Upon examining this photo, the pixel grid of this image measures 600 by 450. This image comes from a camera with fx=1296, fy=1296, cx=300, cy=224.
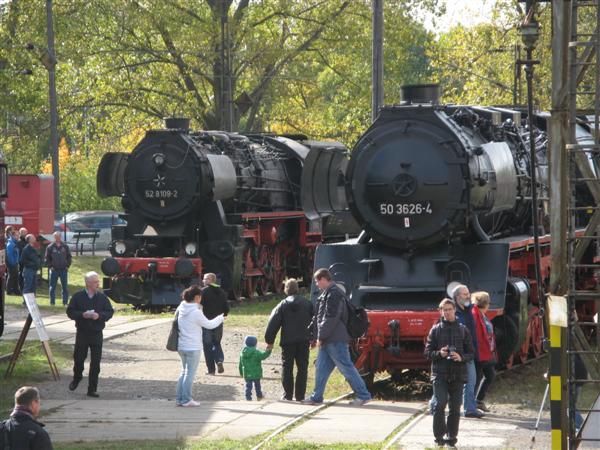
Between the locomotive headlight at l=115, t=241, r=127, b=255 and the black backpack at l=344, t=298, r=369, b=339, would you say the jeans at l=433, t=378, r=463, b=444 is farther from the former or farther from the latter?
the locomotive headlight at l=115, t=241, r=127, b=255

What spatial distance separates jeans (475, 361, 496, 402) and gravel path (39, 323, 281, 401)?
280 cm

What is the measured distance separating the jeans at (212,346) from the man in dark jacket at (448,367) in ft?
19.0

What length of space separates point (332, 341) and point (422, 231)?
2.13m

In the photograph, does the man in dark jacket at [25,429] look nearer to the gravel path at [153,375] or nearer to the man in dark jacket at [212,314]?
the gravel path at [153,375]

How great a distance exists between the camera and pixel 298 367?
15.6 meters

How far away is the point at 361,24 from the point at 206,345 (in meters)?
24.3

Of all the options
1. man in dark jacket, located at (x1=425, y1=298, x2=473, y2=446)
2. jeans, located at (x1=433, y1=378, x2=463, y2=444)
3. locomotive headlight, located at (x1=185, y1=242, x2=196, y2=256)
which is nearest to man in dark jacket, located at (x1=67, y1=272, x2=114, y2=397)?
man in dark jacket, located at (x1=425, y1=298, x2=473, y2=446)

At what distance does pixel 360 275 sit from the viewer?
16766 millimetres

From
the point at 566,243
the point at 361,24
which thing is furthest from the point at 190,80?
the point at 566,243

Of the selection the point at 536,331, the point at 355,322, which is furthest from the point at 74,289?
the point at 355,322

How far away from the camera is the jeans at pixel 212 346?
59.8 ft

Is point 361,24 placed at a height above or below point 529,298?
above

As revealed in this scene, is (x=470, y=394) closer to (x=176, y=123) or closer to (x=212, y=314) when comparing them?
(x=212, y=314)

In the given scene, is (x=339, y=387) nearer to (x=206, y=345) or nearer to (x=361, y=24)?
(x=206, y=345)
